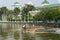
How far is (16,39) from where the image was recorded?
41.9m

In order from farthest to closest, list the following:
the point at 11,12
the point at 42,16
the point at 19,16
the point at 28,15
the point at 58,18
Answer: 1. the point at 11,12
2. the point at 19,16
3. the point at 28,15
4. the point at 42,16
5. the point at 58,18

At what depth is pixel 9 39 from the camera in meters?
41.7

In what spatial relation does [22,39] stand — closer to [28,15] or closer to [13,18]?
[28,15]

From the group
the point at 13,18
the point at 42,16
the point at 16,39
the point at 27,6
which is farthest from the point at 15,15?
the point at 16,39

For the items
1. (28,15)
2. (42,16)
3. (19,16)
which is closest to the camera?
(42,16)

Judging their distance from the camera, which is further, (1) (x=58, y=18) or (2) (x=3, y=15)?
(2) (x=3, y=15)

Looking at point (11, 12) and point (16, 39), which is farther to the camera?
point (11, 12)

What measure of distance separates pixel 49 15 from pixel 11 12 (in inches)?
2682

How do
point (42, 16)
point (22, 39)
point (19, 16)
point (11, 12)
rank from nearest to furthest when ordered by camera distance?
point (22, 39), point (42, 16), point (19, 16), point (11, 12)

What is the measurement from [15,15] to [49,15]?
56751 mm

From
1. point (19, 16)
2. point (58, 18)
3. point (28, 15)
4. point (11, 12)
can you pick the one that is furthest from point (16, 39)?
point (11, 12)

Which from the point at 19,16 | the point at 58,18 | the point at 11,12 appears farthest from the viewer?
the point at 11,12

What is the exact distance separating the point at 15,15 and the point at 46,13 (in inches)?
2236

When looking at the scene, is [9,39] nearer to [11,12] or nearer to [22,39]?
[22,39]
